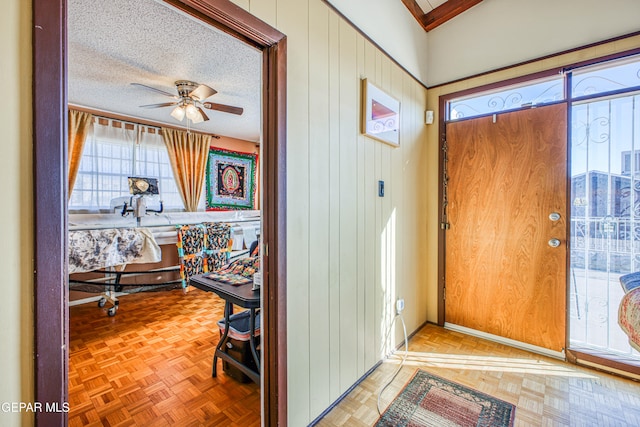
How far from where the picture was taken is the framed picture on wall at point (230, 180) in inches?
189

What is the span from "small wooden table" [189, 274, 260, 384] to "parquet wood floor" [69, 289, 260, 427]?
0.15m

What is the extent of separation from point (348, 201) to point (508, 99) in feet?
6.02

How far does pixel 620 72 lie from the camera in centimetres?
204

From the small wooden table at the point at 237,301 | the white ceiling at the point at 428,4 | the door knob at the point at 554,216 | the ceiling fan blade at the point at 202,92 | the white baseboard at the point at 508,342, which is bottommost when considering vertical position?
the white baseboard at the point at 508,342

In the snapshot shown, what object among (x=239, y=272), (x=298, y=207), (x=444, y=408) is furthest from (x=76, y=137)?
(x=444, y=408)

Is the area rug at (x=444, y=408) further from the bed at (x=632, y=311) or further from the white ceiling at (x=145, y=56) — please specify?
the white ceiling at (x=145, y=56)

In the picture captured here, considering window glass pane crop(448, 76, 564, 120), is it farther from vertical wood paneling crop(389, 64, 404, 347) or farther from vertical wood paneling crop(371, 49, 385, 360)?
vertical wood paneling crop(371, 49, 385, 360)

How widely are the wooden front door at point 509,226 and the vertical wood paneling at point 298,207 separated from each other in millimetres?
1806

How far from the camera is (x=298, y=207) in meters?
1.46

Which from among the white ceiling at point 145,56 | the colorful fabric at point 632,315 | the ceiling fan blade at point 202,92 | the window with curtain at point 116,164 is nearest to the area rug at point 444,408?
the colorful fabric at point 632,315

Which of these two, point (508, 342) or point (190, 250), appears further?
point (190, 250)

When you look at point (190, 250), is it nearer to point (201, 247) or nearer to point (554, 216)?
point (201, 247)

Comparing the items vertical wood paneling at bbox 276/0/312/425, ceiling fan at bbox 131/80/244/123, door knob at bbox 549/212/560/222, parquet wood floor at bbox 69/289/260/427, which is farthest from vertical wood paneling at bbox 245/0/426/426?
ceiling fan at bbox 131/80/244/123

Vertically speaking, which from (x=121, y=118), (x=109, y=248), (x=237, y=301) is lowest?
(x=237, y=301)
